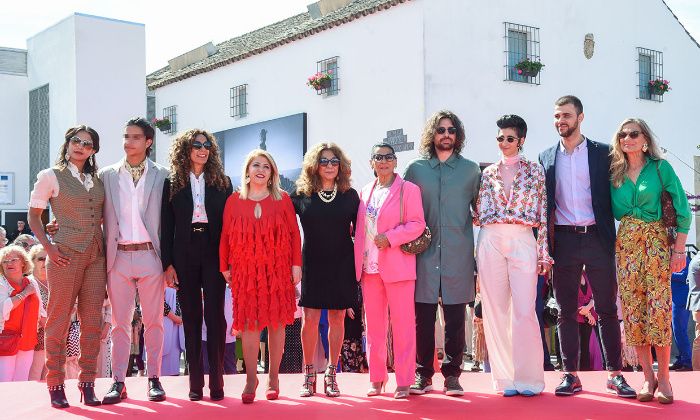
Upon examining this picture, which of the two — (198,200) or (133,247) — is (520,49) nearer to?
(198,200)

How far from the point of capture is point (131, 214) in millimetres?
5812

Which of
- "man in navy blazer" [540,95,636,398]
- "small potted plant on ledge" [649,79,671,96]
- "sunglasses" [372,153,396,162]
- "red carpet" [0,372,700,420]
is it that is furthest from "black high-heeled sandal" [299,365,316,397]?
"small potted plant on ledge" [649,79,671,96]

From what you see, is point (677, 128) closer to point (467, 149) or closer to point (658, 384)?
point (467, 149)

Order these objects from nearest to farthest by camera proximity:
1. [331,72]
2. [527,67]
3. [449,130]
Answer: [449,130] < [527,67] < [331,72]

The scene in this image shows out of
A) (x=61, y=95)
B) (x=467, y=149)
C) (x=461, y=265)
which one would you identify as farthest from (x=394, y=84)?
(x=461, y=265)

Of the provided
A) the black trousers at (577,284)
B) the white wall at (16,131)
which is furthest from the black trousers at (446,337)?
the white wall at (16,131)

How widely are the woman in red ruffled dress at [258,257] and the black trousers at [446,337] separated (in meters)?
0.97

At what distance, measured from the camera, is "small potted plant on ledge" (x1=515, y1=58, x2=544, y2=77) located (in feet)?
53.4

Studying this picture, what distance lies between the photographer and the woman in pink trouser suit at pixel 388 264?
5895 mm

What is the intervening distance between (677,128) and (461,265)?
1551 cm

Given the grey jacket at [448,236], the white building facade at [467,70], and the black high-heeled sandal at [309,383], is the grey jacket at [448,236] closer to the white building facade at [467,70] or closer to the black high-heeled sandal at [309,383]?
the black high-heeled sandal at [309,383]

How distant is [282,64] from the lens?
19.7 meters

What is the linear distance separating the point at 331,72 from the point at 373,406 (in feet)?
43.3

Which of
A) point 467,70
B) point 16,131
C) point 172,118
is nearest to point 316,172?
point 467,70
